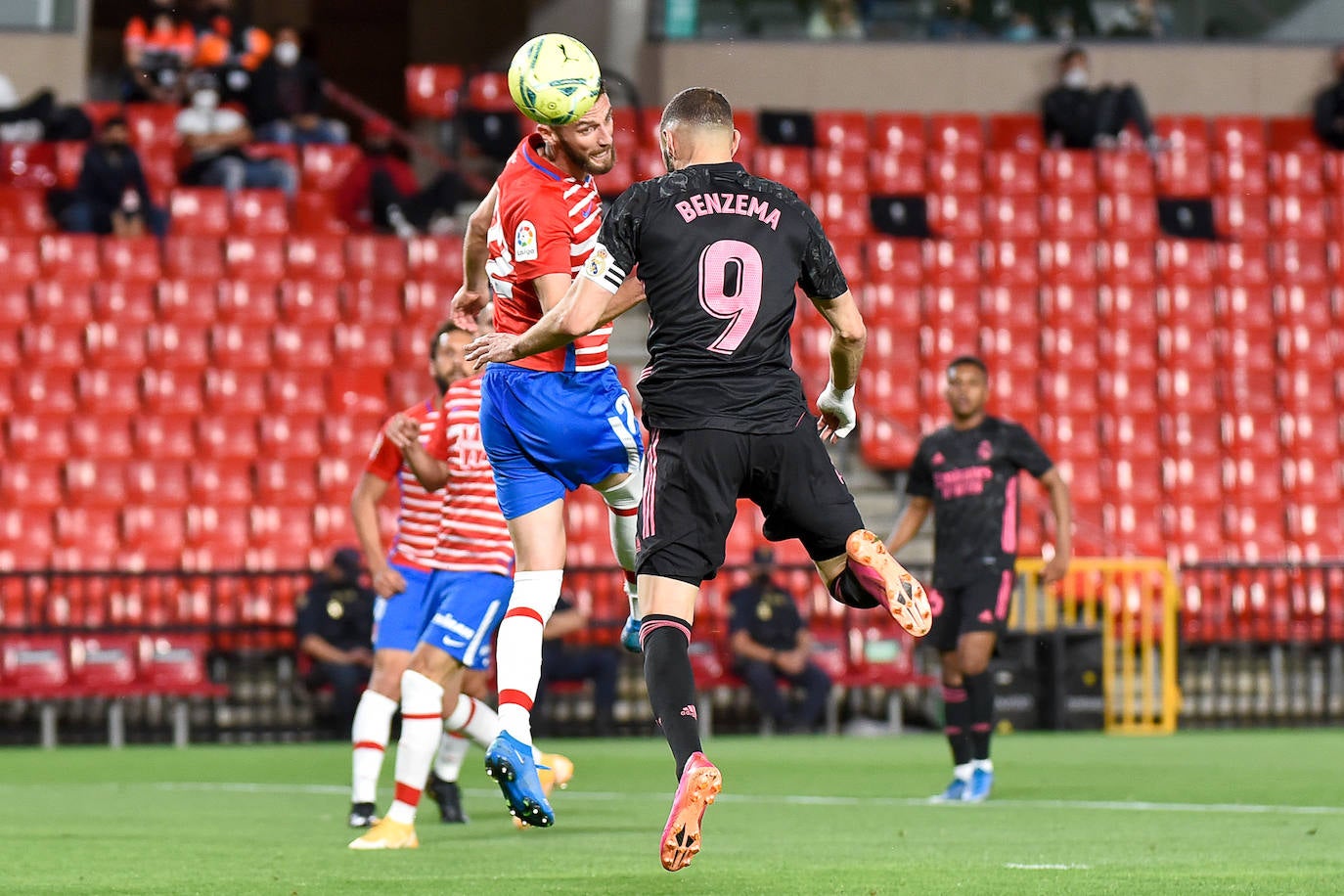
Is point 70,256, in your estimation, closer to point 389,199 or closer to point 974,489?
point 389,199

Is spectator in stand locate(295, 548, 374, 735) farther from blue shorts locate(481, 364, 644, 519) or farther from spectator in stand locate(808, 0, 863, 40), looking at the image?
spectator in stand locate(808, 0, 863, 40)

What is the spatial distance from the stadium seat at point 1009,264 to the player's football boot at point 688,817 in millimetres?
15003

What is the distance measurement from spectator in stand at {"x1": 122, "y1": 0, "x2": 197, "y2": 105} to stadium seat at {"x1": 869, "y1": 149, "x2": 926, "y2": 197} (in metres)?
7.34

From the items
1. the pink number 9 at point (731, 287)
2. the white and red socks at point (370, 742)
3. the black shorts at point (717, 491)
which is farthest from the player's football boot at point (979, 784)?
the pink number 9 at point (731, 287)

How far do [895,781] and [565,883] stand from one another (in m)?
5.74

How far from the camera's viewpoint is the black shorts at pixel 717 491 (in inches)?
232

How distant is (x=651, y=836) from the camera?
831 cm

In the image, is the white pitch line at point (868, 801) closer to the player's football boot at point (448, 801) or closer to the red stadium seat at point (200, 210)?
the player's football boot at point (448, 801)

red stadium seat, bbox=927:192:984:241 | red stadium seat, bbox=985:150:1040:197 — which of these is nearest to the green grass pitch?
Result: red stadium seat, bbox=927:192:984:241

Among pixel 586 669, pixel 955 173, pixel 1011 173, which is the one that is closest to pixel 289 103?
pixel 955 173

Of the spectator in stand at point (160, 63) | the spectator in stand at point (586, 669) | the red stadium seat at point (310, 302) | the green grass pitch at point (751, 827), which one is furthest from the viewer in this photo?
the spectator in stand at point (160, 63)

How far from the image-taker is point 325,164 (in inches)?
808

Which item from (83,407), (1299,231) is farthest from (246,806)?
(1299,231)

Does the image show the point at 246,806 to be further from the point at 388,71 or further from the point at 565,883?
the point at 388,71
